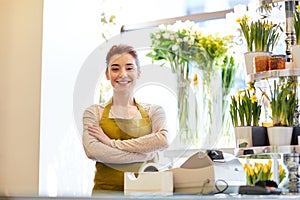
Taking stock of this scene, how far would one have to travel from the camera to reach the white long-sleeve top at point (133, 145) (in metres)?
1.32

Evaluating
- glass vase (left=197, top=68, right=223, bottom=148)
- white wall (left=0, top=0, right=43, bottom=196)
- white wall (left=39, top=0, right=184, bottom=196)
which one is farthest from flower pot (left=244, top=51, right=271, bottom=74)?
white wall (left=0, top=0, right=43, bottom=196)

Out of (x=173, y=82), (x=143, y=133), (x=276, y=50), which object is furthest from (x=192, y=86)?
(x=276, y=50)

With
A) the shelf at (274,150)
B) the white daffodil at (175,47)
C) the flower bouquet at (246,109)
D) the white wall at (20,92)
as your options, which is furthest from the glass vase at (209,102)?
the white wall at (20,92)

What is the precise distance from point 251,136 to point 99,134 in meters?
0.42

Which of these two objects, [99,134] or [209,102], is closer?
[99,134]

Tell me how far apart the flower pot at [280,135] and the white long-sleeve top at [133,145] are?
33 centimetres

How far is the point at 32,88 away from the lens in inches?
74.5

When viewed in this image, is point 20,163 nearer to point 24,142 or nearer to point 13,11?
point 24,142

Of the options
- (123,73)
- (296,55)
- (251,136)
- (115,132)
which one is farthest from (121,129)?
(296,55)

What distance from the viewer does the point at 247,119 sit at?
1.16m

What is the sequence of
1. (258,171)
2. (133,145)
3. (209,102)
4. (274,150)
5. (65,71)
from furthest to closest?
(65,71) → (209,102) → (133,145) → (258,171) → (274,150)

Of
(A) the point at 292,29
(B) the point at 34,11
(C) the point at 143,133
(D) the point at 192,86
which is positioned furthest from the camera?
(B) the point at 34,11

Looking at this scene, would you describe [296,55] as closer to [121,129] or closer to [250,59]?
[250,59]

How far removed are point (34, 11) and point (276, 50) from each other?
105cm
